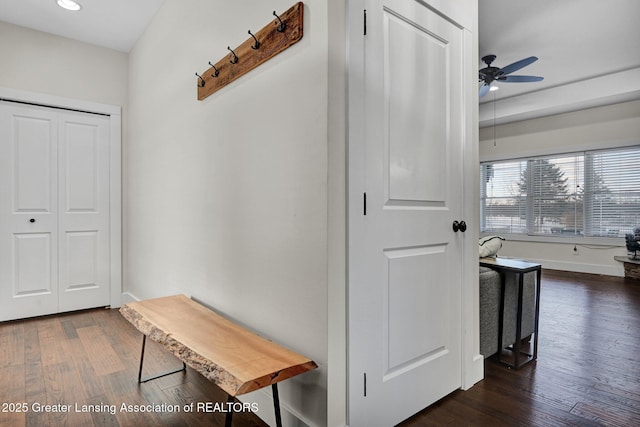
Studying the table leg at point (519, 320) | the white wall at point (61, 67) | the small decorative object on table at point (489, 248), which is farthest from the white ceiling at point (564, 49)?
the white wall at point (61, 67)

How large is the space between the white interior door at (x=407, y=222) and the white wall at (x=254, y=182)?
159 millimetres

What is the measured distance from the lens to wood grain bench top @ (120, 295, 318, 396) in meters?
1.25

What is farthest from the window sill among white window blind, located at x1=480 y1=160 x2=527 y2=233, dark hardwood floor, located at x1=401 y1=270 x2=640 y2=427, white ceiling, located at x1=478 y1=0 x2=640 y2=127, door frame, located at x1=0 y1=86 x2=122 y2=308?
door frame, located at x1=0 y1=86 x2=122 y2=308

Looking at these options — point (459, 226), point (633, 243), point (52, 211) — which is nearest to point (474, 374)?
point (459, 226)

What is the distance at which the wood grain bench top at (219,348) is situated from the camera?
4.11 ft

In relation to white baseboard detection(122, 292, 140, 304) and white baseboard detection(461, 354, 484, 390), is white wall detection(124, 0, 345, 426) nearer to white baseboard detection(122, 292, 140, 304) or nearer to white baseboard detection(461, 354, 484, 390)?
white baseboard detection(122, 292, 140, 304)

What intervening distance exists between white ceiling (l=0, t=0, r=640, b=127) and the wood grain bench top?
8.58 ft

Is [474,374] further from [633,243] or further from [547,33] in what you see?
[633,243]

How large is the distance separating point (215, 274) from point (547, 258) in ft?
20.9

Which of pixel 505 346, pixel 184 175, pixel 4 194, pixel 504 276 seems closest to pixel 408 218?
pixel 504 276

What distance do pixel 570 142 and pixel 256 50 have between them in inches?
243

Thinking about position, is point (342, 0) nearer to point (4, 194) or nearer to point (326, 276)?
point (326, 276)

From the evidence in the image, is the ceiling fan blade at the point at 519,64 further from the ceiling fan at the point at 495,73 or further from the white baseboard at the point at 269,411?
the white baseboard at the point at 269,411

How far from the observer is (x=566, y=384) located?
2064 mm
